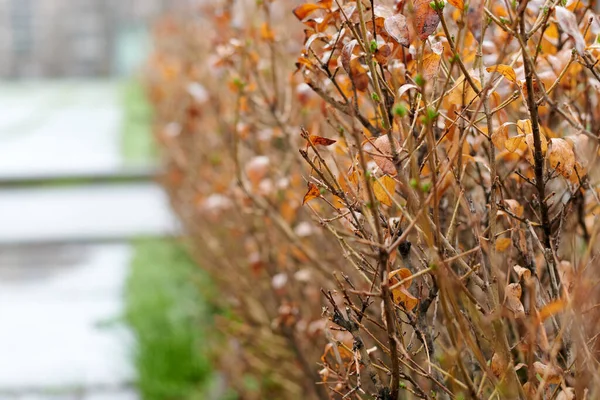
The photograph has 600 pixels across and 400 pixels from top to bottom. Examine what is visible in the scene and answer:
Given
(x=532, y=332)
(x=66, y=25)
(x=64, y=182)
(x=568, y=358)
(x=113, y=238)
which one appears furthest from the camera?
(x=66, y=25)

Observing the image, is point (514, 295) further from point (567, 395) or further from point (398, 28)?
point (398, 28)

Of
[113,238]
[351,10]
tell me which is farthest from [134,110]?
[351,10]

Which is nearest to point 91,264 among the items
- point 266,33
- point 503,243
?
point 266,33

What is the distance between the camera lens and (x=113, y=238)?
26.6 feet

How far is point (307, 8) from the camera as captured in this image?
1443 millimetres

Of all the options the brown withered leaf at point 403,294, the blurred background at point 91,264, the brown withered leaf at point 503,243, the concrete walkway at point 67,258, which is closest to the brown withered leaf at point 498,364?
the brown withered leaf at point 403,294

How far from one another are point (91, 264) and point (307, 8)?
20.2 feet

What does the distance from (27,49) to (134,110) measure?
20460mm

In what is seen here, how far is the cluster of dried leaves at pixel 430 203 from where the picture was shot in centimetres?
112

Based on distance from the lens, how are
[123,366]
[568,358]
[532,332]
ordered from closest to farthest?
[532,332] → [568,358] → [123,366]

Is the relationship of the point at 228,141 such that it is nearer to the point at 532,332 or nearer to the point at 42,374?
the point at 42,374

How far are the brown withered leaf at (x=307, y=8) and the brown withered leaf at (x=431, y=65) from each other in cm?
24

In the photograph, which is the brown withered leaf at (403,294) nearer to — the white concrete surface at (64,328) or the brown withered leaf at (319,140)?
the brown withered leaf at (319,140)

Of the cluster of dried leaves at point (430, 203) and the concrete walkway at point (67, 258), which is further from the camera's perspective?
the concrete walkway at point (67, 258)
